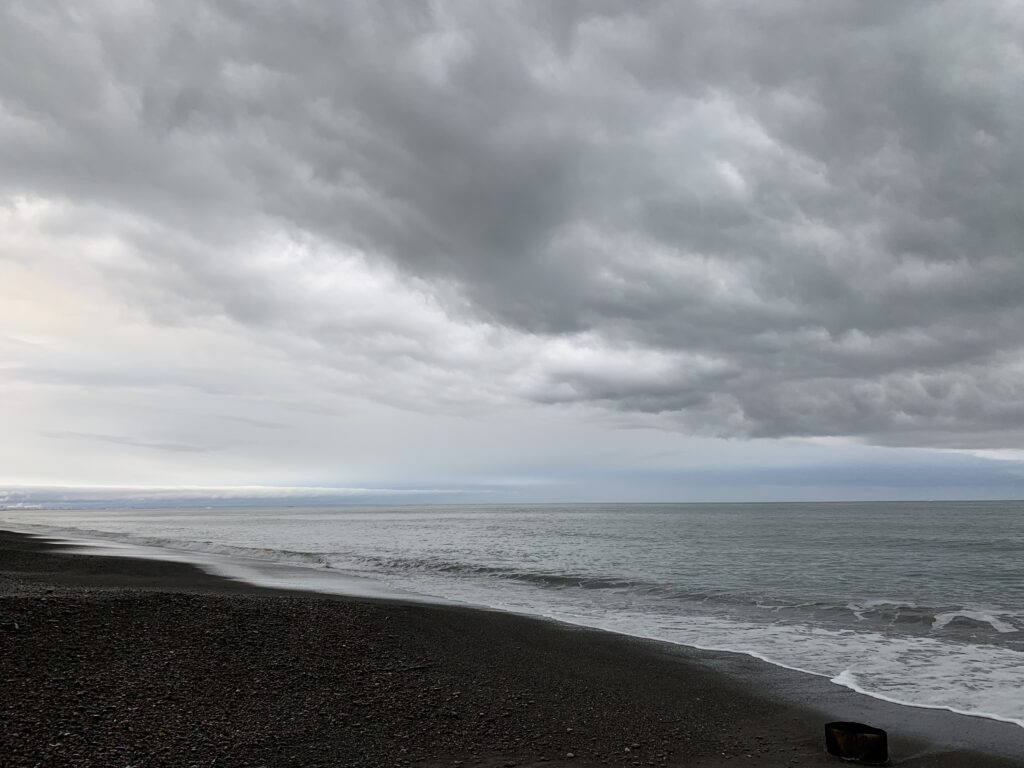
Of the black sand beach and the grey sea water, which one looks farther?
the grey sea water

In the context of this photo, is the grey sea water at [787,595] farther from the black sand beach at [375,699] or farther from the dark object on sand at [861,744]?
the dark object on sand at [861,744]

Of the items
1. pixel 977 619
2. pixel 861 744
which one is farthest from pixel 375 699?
pixel 977 619

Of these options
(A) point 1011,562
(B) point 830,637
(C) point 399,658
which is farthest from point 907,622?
(A) point 1011,562

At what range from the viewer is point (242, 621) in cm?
1303

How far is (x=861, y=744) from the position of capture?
26.8ft

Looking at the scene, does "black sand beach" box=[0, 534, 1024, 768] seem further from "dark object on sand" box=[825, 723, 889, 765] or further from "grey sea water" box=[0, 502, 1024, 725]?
"grey sea water" box=[0, 502, 1024, 725]

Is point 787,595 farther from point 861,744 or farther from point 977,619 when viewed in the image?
point 861,744

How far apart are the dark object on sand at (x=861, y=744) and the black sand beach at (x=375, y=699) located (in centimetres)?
21

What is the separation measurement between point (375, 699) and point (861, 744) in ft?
20.9

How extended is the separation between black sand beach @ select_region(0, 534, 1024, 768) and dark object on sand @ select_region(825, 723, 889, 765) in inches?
8.1

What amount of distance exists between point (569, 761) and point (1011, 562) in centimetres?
4176

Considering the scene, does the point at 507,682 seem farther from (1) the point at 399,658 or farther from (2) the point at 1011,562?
(2) the point at 1011,562

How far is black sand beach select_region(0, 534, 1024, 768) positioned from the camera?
295 inches

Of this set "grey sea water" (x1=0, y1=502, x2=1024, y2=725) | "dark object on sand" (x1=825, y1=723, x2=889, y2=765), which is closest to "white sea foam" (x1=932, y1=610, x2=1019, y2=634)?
"grey sea water" (x1=0, y1=502, x2=1024, y2=725)
